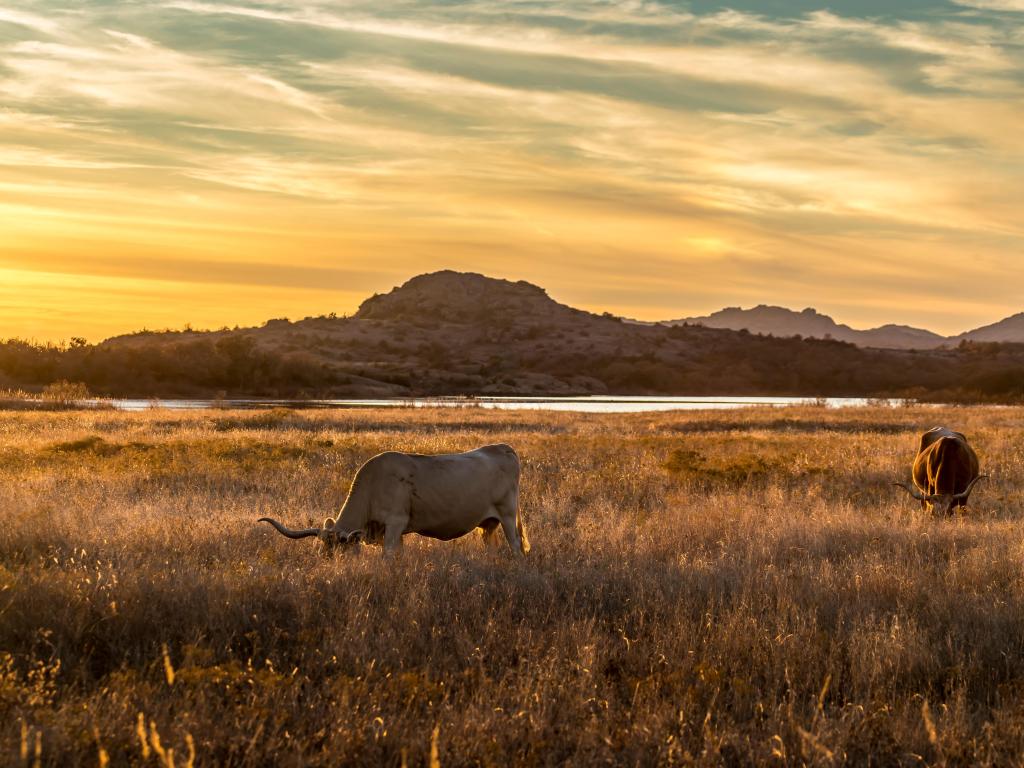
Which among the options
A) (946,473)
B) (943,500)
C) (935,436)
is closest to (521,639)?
(943,500)

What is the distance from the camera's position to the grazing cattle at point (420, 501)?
9688 mm

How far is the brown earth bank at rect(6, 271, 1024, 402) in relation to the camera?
3551 inches

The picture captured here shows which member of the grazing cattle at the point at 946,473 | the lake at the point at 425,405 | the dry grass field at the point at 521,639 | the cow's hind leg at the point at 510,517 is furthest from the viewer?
the lake at the point at 425,405

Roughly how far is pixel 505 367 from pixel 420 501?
472 feet

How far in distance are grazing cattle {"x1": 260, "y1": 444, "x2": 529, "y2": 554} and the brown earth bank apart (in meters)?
79.5

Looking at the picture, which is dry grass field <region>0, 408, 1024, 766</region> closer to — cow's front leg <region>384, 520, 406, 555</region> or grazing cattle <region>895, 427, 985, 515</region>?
cow's front leg <region>384, 520, 406, 555</region>

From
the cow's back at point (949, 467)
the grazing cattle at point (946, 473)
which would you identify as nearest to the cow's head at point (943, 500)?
the grazing cattle at point (946, 473)

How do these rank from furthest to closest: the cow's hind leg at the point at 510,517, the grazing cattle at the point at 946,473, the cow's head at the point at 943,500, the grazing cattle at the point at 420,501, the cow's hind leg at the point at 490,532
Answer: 1. the grazing cattle at the point at 946,473
2. the cow's head at the point at 943,500
3. the cow's hind leg at the point at 490,532
4. the cow's hind leg at the point at 510,517
5. the grazing cattle at the point at 420,501

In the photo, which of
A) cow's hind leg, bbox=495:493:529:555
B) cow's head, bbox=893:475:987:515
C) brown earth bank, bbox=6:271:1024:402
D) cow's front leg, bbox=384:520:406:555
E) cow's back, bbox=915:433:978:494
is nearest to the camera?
cow's front leg, bbox=384:520:406:555

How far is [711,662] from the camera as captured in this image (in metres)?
6.48

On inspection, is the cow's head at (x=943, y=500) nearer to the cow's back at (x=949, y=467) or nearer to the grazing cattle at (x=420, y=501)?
the cow's back at (x=949, y=467)

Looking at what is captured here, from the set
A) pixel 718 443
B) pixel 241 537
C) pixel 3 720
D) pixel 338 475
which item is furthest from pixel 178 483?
pixel 718 443

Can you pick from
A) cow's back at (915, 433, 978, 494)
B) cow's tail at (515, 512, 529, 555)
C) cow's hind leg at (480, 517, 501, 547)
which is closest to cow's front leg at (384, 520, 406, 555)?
cow's hind leg at (480, 517, 501, 547)

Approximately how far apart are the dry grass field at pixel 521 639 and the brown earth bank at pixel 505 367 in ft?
255
